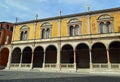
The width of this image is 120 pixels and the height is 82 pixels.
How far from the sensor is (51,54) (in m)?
29.2

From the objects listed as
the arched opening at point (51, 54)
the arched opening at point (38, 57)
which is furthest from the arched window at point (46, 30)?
the arched opening at point (38, 57)

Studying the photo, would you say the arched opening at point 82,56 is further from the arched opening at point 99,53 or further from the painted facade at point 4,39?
the painted facade at point 4,39

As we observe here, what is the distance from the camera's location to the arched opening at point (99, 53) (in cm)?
2481

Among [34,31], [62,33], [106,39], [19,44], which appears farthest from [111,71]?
[19,44]

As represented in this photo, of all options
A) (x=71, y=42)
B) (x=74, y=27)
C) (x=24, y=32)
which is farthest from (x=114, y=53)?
(x=24, y=32)

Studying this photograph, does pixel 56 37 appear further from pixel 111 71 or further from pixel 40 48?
pixel 111 71

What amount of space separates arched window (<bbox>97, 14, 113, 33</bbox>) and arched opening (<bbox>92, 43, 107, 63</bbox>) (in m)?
2.58

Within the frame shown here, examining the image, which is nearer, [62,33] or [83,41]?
[83,41]

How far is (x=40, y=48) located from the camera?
100ft

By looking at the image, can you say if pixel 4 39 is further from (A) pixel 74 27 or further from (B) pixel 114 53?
(B) pixel 114 53

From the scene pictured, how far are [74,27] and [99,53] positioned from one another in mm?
6584

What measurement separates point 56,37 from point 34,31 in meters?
5.73

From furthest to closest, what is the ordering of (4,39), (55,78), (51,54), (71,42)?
1. (4,39)
2. (51,54)
3. (71,42)
4. (55,78)

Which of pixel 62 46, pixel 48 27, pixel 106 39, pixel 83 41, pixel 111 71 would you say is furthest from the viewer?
pixel 48 27
